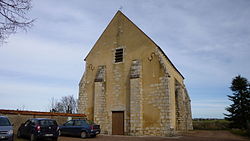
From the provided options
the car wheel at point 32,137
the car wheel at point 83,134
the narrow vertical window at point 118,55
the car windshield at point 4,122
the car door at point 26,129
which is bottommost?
→ the car wheel at point 83,134

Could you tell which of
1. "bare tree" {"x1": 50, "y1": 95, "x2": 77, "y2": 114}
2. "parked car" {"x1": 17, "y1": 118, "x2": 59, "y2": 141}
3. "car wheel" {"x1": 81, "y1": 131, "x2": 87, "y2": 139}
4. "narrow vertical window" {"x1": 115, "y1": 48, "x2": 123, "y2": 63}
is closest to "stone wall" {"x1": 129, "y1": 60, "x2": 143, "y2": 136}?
"narrow vertical window" {"x1": 115, "y1": 48, "x2": 123, "y2": 63}

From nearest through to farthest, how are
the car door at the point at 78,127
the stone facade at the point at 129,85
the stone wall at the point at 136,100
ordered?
1. the car door at the point at 78,127
2. the stone facade at the point at 129,85
3. the stone wall at the point at 136,100

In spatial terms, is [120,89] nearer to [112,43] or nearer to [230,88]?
[112,43]

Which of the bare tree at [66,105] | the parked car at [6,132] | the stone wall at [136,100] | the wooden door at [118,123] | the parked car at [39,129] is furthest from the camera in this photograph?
the bare tree at [66,105]

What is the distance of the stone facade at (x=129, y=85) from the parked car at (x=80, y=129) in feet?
11.0

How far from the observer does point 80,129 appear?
47.5 feet

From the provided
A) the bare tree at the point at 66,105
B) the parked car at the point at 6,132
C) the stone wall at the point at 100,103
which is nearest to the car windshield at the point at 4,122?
the parked car at the point at 6,132

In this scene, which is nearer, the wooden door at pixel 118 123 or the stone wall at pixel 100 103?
the wooden door at pixel 118 123

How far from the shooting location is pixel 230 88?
2966 cm

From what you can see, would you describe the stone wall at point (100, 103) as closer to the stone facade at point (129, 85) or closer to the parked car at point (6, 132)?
the stone facade at point (129, 85)

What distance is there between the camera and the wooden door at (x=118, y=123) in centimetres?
1734

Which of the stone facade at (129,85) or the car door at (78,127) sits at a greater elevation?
the stone facade at (129,85)

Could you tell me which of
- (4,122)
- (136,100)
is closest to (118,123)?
(136,100)

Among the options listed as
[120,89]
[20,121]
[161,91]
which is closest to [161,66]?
[161,91]
